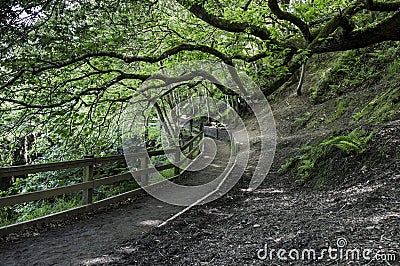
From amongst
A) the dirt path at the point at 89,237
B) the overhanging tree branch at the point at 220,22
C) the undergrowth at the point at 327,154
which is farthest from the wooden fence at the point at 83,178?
the undergrowth at the point at 327,154

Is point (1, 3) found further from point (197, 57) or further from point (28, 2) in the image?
point (197, 57)

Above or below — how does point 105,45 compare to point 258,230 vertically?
above

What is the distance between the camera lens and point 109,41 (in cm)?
670

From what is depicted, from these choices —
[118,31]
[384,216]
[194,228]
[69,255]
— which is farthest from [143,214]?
[384,216]

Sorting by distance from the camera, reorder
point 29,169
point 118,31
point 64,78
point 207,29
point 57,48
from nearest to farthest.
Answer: point 29,169 < point 57,48 < point 118,31 < point 64,78 < point 207,29

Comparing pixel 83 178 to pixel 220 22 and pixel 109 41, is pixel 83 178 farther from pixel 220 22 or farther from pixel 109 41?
pixel 220 22

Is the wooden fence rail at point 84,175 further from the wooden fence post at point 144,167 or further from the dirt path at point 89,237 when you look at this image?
the dirt path at point 89,237

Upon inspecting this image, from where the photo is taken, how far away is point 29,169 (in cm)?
496

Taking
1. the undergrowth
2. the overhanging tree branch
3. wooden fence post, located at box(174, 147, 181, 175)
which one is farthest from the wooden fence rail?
the undergrowth

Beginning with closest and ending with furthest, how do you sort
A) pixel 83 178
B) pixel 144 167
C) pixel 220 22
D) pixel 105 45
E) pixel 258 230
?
pixel 258 230 < pixel 83 178 < pixel 105 45 < pixel 220 22 < pixel 144 167

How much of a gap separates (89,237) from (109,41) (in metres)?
3.82

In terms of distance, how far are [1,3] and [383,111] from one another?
8.20 meters

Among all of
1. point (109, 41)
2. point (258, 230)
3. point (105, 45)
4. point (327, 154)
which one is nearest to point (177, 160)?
point (105, 45)

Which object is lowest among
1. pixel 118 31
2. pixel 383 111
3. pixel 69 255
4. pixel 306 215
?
pixel 69 255
